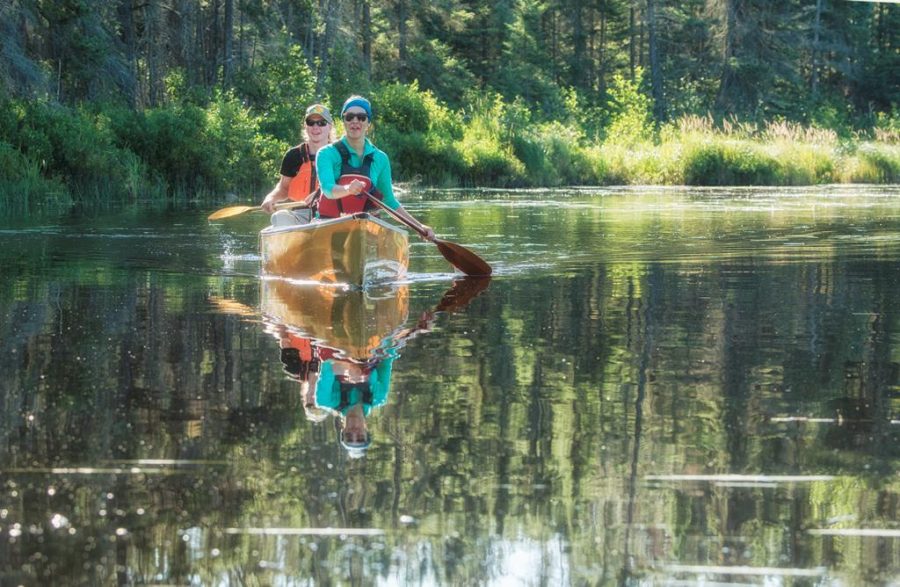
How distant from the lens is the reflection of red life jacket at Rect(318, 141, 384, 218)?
10.4 metres

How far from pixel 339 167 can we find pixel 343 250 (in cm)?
58

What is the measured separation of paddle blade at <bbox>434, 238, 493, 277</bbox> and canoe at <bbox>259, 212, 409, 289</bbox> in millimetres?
334

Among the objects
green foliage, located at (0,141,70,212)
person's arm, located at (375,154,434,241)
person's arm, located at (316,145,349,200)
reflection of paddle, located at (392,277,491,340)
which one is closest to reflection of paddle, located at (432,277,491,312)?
reflection of paddle, located at (392,277,491,340)

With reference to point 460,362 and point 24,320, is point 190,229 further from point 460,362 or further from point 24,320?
point 460,362

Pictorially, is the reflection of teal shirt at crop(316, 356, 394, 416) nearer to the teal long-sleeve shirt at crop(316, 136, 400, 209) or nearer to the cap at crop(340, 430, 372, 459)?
the cap at crop(340, 430, 372, 459)

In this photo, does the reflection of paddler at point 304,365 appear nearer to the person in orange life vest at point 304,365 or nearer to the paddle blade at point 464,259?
the person in orange life vest at point 304,365

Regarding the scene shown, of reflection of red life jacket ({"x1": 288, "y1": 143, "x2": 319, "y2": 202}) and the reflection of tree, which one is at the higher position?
reflection of red life jacket ({"x1": 288, "y1": 143, "x2": 319, "y2": 202})

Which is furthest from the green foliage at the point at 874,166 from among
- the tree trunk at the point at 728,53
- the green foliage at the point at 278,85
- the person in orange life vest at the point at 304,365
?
the person in orange life vest at the point at 304,365

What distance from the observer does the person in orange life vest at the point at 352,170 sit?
10164 millimetres

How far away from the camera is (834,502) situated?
13.1 ft

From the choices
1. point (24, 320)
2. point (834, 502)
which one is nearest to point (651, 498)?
point (834, 502)

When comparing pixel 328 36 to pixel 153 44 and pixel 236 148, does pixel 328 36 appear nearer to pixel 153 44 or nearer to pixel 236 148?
pixel 153 44

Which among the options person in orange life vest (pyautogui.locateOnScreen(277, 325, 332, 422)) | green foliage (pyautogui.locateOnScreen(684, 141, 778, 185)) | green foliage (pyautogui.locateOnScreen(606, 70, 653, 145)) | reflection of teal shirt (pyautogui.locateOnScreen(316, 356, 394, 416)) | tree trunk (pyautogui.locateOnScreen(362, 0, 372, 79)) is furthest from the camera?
tree trunk (pyautogui.locateOnScreen(362, 0, 372, 79))

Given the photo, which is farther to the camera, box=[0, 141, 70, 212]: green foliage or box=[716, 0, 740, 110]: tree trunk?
box=[716, 0, 740, 110]: tree trunk
